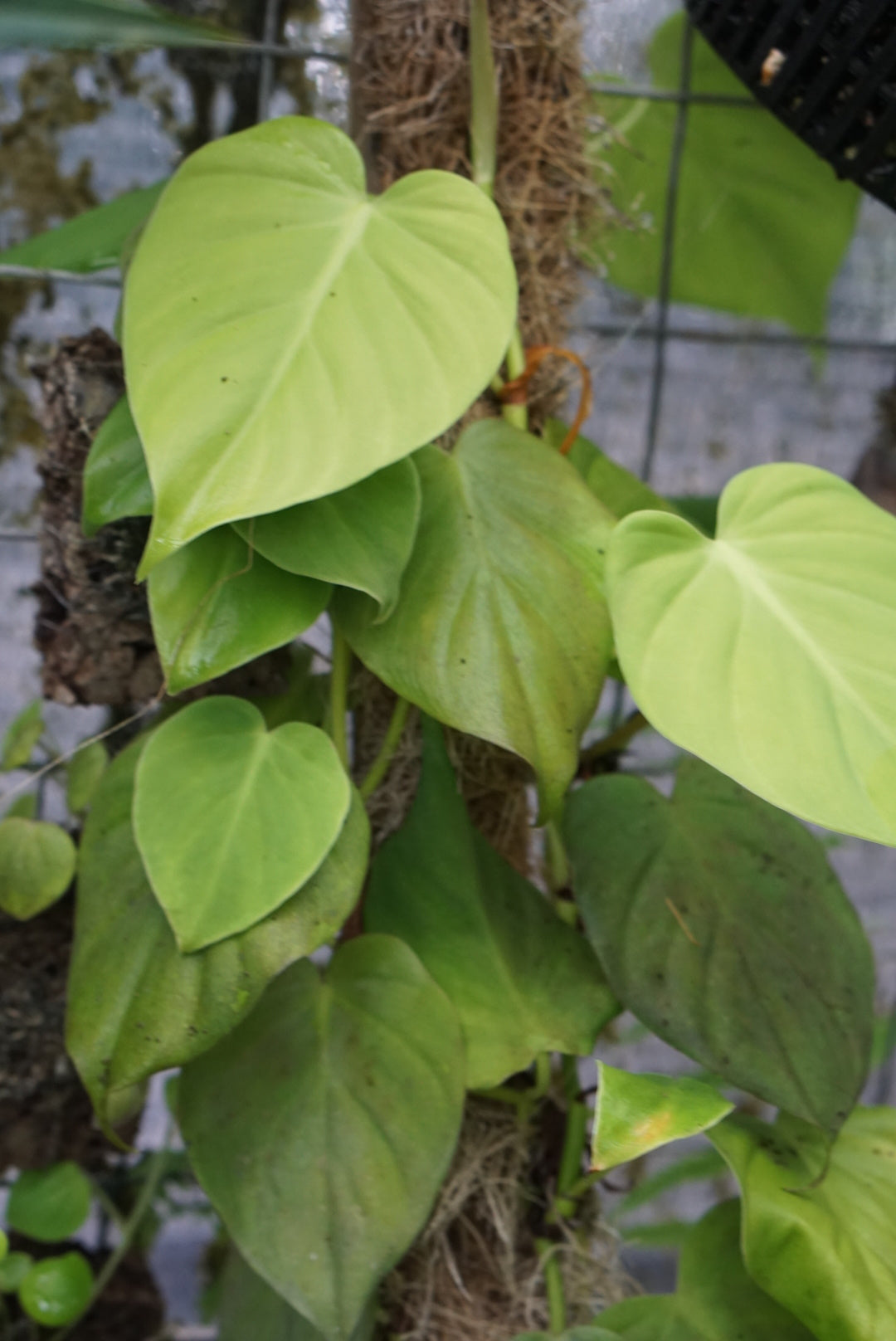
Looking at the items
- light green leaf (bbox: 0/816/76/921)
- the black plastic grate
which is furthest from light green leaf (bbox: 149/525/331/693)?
the black plastic grate

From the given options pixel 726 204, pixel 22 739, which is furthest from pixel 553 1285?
pixel 726 204

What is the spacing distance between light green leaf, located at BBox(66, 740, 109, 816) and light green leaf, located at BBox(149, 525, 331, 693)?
12.9 inches

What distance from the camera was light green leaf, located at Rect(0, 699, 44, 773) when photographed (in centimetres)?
81

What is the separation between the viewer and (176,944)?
0.48m

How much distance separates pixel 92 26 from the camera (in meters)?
0.54

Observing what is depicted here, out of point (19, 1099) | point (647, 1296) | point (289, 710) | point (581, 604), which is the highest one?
point (581, 604)

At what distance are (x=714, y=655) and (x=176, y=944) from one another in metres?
0.29

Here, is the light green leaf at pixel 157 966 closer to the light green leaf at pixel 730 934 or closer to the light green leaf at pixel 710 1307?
the light green leaf at pixel 730 934

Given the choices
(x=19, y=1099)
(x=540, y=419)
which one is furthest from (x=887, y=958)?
(x=19, y=1099)

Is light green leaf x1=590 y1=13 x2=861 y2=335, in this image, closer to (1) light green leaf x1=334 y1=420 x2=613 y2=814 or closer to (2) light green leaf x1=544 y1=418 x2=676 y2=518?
(2) light green leaf x1=544 y1=418 x2=676 y2=518

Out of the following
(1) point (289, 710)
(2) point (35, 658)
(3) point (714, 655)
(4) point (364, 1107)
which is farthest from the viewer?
(2) point (35, 658)

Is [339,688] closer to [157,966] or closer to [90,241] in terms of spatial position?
[157,966]

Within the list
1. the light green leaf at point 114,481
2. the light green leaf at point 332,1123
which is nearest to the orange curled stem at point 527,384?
the light green leaf at point 114,481

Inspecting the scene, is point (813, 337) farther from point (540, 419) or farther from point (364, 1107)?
point (364, 1107)
